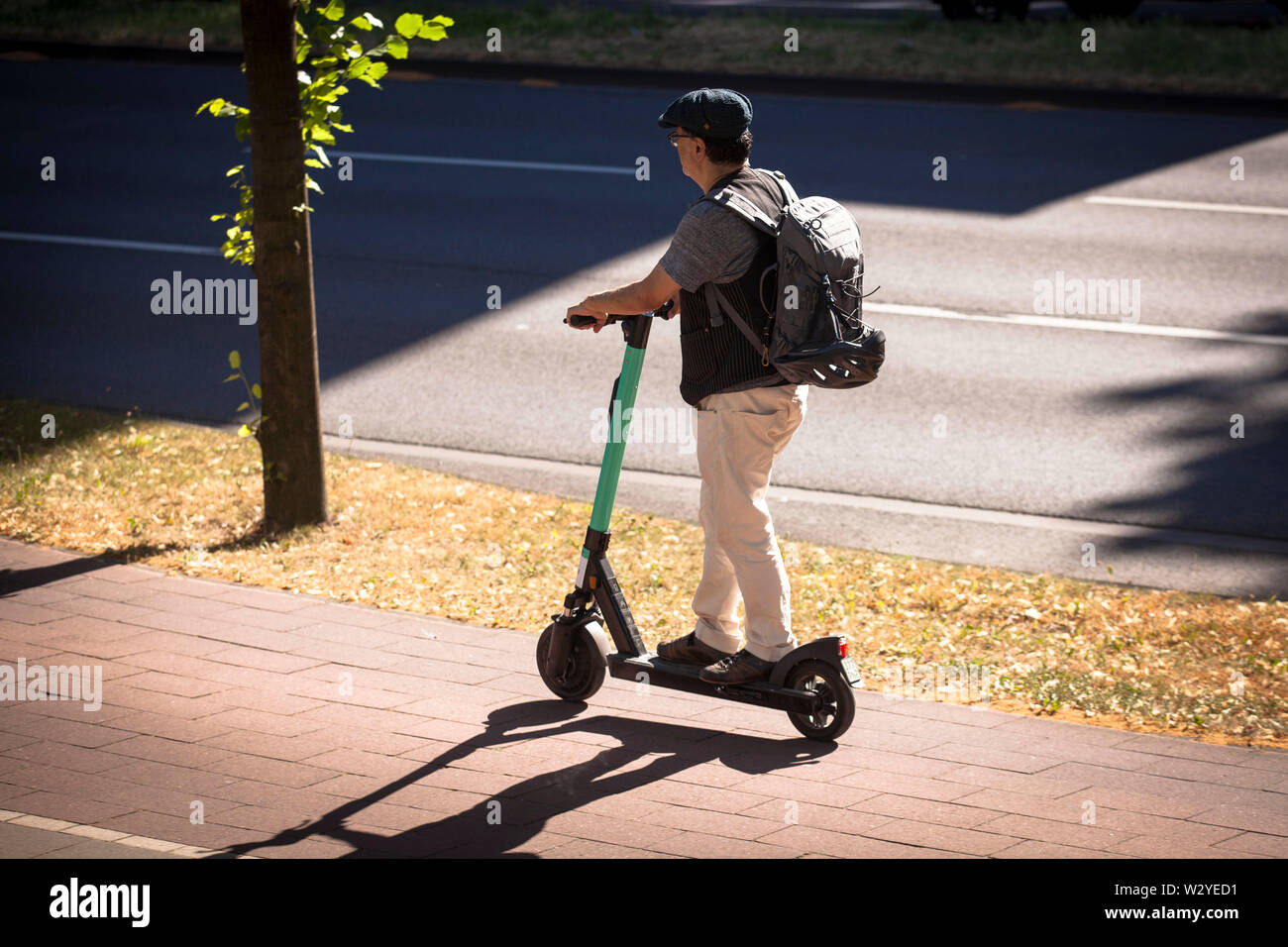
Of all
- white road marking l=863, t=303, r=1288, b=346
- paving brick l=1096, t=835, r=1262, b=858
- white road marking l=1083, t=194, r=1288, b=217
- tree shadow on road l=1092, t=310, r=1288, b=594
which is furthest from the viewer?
white road marking l=1083, t=194, r=1288, b=217

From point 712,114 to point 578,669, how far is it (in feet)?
6.87

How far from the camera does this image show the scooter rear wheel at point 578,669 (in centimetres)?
543

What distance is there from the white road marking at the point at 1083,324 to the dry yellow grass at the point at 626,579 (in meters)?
3.96

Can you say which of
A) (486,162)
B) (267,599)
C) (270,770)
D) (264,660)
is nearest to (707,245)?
(270,770)

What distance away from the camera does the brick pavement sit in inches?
176

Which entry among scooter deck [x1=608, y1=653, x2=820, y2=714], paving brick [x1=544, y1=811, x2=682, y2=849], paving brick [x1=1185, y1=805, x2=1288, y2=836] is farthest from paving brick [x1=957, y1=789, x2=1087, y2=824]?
paving brick [x1=544, y1=811, x2=682, y2=849]

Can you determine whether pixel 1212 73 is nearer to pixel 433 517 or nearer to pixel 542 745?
pixel 433 517

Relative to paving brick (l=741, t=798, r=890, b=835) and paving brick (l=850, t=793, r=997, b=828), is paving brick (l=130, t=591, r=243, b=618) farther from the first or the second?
paving brick (l=850, t=793, r=997, b=828)

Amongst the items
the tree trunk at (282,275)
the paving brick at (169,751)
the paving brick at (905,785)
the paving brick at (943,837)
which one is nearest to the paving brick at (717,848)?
the paving brick at (943,837)

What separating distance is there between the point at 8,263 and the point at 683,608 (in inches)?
310

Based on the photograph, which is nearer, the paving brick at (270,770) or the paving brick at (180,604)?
the paving brick at (270,770)

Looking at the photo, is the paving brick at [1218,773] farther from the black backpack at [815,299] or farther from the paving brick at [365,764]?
the paving brick at [365,764]

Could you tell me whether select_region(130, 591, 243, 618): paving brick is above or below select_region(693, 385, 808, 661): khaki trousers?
below

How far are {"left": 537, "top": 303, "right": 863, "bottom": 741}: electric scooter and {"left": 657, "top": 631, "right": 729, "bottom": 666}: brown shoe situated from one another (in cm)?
3
